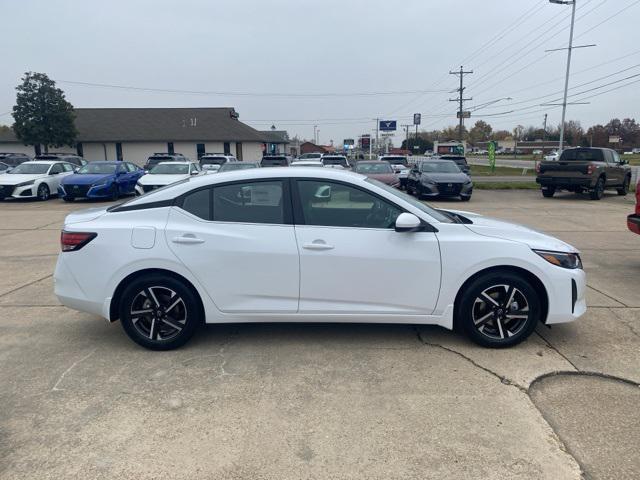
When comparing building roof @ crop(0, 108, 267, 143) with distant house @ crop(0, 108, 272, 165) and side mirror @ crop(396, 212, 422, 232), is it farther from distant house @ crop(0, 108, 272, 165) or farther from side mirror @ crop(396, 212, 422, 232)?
side mirror @ crop(396, 212, 422, 232)

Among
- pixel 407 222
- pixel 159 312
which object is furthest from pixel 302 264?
pixel 159 312

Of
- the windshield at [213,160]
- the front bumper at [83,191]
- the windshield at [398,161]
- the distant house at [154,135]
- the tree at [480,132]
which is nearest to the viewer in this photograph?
the front bumper at [83,191]

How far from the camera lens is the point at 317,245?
391cm

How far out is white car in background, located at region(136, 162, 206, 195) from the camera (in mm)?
16469

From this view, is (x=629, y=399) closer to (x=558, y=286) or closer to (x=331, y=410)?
(x=558, y=286)

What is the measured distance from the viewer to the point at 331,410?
3.20m

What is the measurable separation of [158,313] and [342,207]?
1.84 meters

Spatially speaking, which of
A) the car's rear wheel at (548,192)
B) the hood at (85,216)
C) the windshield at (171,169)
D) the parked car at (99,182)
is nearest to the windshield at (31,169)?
the parked car at (99,182)

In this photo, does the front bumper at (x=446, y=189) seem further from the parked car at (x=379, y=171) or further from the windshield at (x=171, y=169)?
the windshield at (x=171, y=169)

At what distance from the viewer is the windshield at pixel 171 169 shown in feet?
58.4

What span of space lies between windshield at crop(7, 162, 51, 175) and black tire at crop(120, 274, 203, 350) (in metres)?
17.1

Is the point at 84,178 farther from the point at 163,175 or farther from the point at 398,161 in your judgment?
the point at 398,161

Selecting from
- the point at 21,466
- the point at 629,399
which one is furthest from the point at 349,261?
the point at 21,466

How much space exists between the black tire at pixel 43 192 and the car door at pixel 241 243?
649 inches
